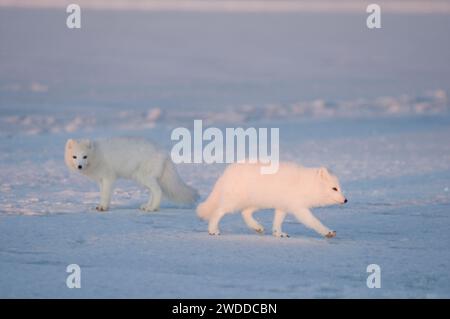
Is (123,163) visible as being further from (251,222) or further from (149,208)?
(251,222)

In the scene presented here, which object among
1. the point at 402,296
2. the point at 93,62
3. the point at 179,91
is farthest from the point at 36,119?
the point at 402,296

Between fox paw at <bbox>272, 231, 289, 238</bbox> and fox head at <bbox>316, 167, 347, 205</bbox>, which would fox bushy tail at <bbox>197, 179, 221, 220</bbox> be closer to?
fox paw at <bbox>272, 231, 289, 238</bbox>

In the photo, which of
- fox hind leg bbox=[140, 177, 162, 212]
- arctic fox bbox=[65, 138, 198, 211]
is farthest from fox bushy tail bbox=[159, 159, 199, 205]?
fox hind leg bbox=[140, 177, 162, 212]

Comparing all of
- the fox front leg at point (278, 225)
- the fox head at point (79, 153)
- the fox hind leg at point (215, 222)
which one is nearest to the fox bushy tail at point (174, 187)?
the fox head at point (79, 153)

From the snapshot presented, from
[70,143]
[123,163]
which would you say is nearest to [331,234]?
[123,163]

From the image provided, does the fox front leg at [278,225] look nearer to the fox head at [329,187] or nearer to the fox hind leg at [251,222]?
the fox hind leg at [251,222]

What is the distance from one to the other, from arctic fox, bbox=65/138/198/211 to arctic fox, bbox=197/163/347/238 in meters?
1.33

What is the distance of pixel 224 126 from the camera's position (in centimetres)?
1644

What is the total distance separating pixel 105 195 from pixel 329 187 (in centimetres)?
231

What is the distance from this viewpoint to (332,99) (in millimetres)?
A: 20500

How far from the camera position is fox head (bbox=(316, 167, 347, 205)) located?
22.8ft

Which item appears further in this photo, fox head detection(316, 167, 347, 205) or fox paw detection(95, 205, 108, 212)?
fox paw detection(95, 205, 108, 212)
